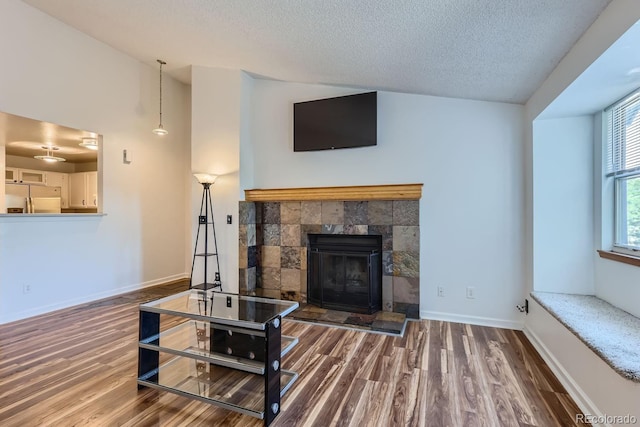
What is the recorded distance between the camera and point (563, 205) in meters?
2.68

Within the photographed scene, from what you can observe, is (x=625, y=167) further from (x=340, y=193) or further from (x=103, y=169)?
(x=103, y=169)

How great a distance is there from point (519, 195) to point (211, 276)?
3805 mm

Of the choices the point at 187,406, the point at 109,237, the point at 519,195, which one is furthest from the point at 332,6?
the point at 109,237

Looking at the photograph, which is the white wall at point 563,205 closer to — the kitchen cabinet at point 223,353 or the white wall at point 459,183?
the white wall at point 459,183

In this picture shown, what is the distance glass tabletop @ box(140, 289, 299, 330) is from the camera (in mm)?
1802

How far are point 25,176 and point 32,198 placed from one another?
0.47m

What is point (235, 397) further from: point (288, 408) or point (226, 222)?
point (226, 222)

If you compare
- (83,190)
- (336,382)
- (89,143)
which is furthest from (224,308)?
(83,190)

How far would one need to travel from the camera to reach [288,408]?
5.98ft

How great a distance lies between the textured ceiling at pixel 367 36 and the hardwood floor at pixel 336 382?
89.9 inches

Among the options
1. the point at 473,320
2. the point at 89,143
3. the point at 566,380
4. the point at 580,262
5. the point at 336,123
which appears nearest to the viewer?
the point at 566,380

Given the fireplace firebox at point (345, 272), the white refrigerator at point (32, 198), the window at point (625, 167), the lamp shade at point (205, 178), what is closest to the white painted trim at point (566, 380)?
the window at point (625, 167)

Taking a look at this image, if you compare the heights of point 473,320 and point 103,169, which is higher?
point 103,169

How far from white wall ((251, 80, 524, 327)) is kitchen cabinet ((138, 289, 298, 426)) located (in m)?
1.95
